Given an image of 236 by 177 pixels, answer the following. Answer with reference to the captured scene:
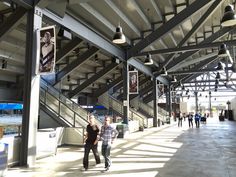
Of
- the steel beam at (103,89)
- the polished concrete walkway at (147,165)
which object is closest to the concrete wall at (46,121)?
the polished concrete walkway at (147,165)

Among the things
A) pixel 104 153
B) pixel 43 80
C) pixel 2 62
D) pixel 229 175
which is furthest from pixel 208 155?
pixel 2 62

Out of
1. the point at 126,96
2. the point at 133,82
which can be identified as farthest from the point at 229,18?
the point at 133,82

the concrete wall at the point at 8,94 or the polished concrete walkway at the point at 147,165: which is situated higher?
the concrete wall at the point at 8,94

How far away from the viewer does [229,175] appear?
6121 mm

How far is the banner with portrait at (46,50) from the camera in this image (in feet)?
24.6

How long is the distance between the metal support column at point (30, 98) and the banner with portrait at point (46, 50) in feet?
0.53

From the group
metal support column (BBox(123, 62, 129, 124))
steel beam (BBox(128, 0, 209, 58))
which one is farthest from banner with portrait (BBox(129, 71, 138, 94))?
steel beam (BBox(128, 0, 209, 58))

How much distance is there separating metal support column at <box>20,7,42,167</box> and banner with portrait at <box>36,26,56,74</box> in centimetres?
16

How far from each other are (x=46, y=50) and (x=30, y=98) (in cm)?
155

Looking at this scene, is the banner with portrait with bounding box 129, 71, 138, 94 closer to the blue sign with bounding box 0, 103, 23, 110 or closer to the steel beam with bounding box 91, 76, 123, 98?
the blue sign with bounding box 0, 103, 23, 110

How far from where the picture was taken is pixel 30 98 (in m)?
7.43

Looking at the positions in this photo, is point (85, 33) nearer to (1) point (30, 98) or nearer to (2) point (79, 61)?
(2) point (79, 61)

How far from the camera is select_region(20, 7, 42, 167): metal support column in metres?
7.23

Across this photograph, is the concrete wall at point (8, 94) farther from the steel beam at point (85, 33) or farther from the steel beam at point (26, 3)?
the steel beam at point (26, 3)
